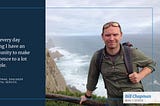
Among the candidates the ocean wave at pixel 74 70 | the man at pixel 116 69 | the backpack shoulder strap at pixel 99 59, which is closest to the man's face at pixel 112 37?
the man at pixel 116 69

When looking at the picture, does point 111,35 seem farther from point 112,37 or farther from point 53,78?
point 53,78

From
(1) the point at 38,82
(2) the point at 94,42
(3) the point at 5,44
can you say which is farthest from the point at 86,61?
(3) the point at 5,44

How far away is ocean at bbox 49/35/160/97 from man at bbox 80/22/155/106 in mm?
55

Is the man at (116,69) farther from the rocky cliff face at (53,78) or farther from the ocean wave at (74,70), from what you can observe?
the rocky cliff face at (53,78)

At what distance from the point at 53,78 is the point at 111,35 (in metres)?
0.66

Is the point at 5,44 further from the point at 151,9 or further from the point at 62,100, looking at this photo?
the point at 151,9

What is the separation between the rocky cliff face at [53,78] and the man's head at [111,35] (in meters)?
0.52

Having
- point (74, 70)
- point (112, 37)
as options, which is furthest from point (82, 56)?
point (112, 37)

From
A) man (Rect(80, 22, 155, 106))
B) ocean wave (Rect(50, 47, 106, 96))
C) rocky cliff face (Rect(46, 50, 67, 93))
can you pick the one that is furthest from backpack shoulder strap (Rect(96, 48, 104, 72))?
rocky cliff face (Rect(46, 50, 67, 93))

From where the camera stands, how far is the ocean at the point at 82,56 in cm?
449

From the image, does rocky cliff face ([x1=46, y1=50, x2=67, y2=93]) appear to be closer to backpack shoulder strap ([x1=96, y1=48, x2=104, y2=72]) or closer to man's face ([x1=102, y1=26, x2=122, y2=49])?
backpack shoulder strap ([x1=96, y1=48, x2=104, y2=72])

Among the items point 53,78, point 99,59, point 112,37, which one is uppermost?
point 112,37

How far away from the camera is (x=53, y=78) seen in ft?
14.8

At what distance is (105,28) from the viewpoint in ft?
14.6
